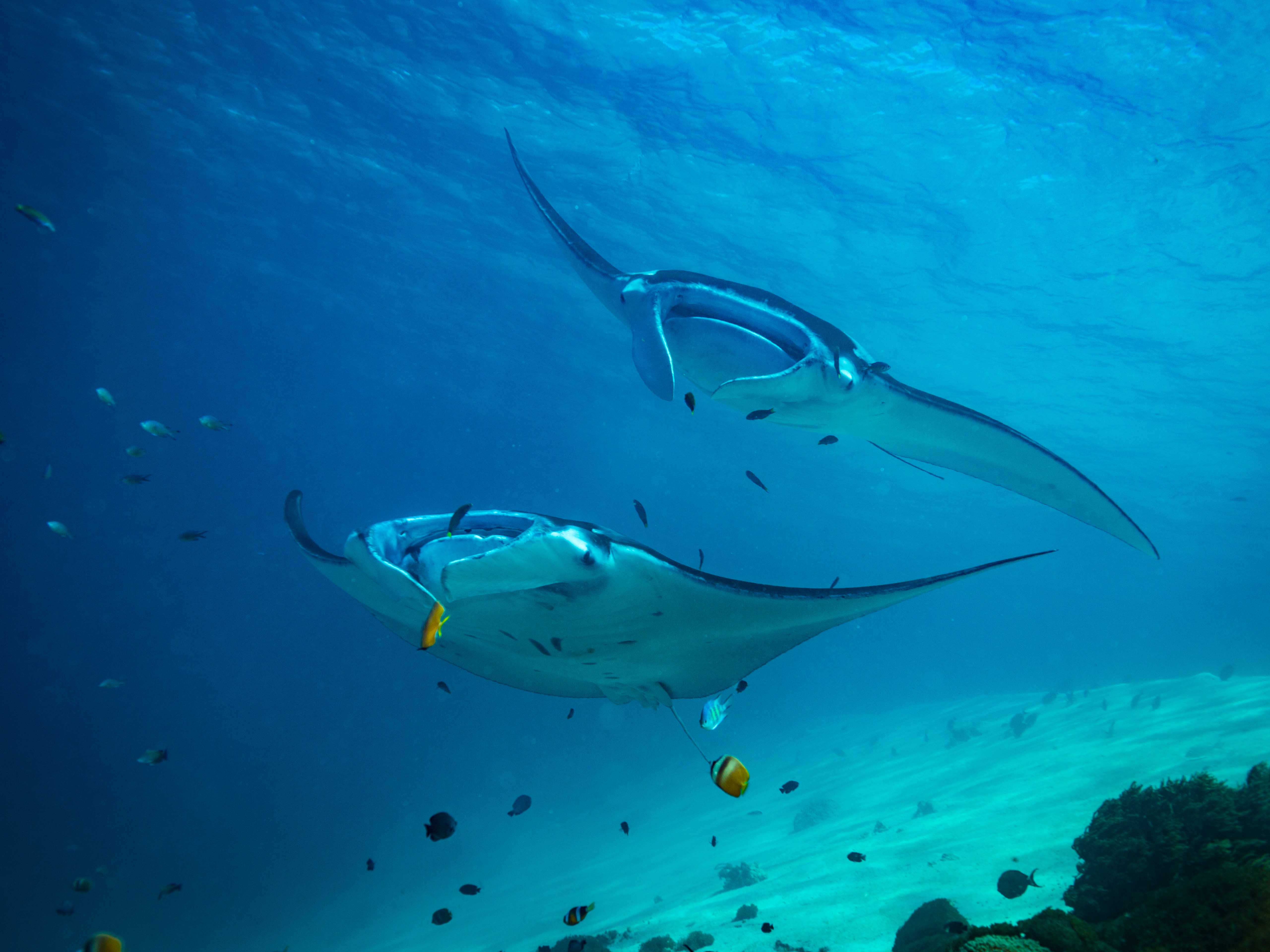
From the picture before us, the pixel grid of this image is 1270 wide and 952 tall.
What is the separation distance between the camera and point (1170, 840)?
394 centimetres

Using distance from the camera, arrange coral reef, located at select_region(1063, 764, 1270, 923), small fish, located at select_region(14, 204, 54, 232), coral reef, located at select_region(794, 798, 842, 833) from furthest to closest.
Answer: coral reef, located at select_region(794, 798, 842, 833)
small fish, located at select_region(14, 204, 54, 232)
coral reef, located at select_region(1063, 764, 1270, 923)

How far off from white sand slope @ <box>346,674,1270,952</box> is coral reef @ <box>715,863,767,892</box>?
23 cm

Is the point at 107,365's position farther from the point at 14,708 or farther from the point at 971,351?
the point at 971,351

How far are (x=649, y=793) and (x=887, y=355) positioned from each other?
2349 cm

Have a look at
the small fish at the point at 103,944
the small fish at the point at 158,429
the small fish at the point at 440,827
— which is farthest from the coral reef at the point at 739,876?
the small fish at the point at 158,429

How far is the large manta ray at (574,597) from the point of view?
205 cm

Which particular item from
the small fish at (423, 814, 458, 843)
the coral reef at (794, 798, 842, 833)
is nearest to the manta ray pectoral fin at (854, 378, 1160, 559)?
the small fish at (423, 814, 458, 843)

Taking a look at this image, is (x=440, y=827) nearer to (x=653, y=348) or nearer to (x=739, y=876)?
(x=653, y=348)

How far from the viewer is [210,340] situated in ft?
110

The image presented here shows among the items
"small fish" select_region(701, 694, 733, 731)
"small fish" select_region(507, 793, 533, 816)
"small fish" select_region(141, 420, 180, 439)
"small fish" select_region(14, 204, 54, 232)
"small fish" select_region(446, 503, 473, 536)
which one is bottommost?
"small fish" select_region(141, 420, 180, 439)

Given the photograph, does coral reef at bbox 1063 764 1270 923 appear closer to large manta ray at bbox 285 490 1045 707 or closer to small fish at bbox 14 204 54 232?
large manta ray at bbox 285 490 1045 707

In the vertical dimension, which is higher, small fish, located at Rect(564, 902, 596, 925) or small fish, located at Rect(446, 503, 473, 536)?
small fish, located at Rect(446, 503, 473, 536)

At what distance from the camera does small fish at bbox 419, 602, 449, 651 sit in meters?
2.23

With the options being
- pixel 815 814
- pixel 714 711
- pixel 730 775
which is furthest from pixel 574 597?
pixel 815 814
